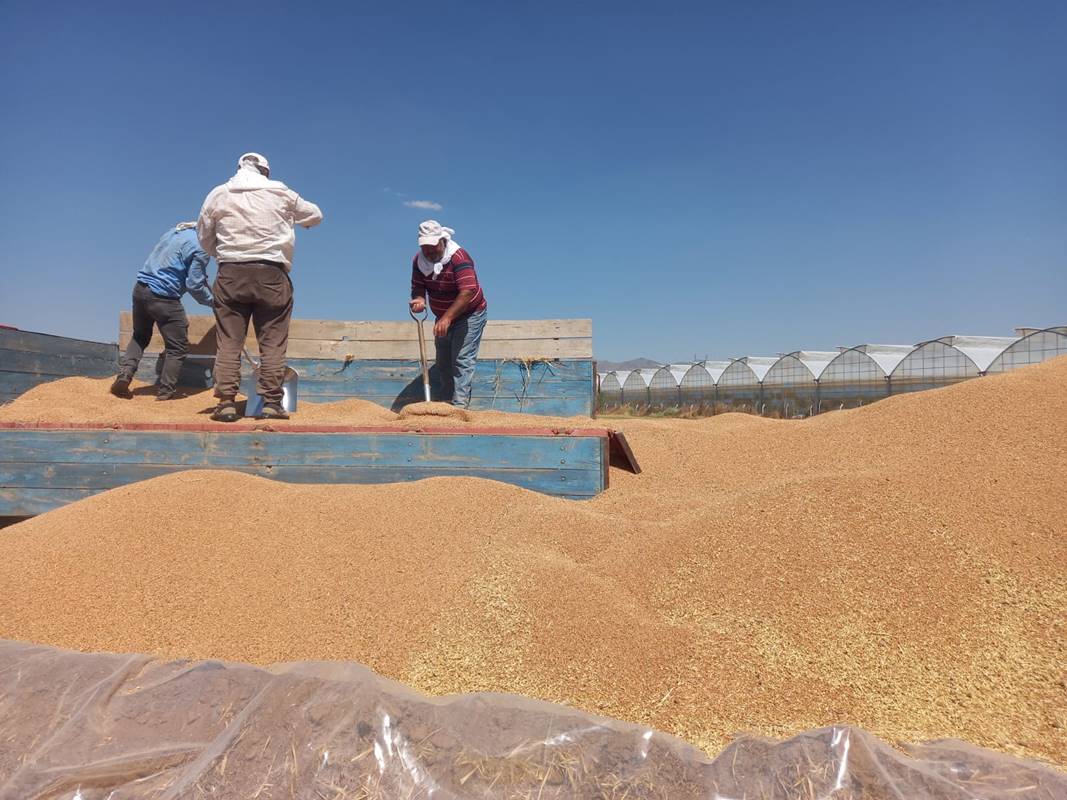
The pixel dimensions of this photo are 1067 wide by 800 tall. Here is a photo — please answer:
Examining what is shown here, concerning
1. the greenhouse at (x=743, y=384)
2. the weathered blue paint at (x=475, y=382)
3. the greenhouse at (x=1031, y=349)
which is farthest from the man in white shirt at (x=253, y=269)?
the greenhouse at (x=743, y=384)

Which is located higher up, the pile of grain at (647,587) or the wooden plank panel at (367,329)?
the wooden plank panel at (367,329)

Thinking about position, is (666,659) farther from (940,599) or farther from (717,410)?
(717,410)

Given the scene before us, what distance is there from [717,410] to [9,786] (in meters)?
17.0

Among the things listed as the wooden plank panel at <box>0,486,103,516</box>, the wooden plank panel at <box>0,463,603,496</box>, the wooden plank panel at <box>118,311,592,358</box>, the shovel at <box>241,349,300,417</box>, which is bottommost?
the wooden plank panel at <box>0,486,103,516</box>

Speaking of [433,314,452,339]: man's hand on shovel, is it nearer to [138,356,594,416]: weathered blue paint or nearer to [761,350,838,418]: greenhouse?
[138,356,594,416]: weathered blue paint

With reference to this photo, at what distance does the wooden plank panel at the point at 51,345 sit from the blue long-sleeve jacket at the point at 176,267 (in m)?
1.09

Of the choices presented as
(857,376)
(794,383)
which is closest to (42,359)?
(857,376)

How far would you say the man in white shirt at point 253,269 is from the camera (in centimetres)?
343

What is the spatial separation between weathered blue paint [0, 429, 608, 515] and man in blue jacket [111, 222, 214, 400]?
170 cm

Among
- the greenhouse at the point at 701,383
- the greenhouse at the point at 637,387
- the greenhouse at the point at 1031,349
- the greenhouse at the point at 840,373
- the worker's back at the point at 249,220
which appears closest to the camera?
the worker's back at the point at 249,220

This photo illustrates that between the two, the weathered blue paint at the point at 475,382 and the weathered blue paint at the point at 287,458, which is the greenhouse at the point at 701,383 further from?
the weathered blue paint at the point at 287,458

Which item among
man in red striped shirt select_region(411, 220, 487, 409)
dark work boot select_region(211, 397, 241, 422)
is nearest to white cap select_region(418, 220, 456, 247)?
man in red striped shirt select_region(411, 220, 487, 409)

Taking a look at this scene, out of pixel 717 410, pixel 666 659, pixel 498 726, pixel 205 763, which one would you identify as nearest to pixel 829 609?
pixel 666 659

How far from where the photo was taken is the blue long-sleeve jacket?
4.48 meters
